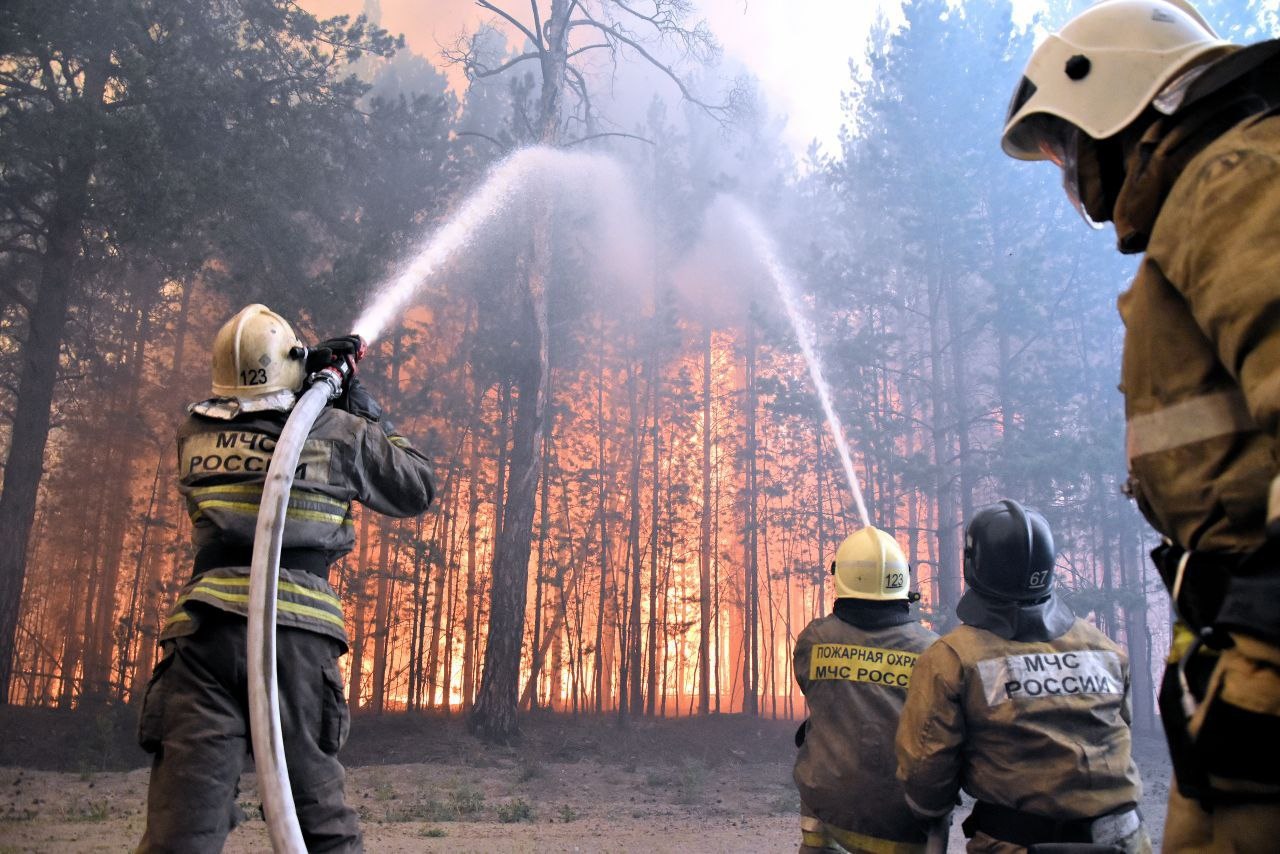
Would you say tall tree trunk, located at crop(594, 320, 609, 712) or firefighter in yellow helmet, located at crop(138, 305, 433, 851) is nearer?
firefighter in yellow helmet, located at crop(138, 305, 433, 851)

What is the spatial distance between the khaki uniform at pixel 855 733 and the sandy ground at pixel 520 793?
4332mm

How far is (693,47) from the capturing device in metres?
16.9

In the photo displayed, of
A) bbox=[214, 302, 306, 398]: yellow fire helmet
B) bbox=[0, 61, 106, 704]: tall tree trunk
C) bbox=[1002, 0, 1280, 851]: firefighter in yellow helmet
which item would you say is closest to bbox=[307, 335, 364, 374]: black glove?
bbox=[214, 302, 306, 398]: yellow fire helmet

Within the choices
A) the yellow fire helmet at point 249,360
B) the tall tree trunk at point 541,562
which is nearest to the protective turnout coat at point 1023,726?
the yellow fire helmet at point 249,360

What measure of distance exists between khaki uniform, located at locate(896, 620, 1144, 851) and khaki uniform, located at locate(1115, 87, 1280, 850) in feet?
6.23

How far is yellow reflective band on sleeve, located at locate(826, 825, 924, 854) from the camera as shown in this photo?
3.96 metres

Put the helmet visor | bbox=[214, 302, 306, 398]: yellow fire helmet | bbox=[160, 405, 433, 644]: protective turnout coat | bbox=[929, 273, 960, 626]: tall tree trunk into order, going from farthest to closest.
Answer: bbox=[929, 273, 960, 626]: tall tree trunk → bbox=[214, 302, 306, 398]: yellow fire helmet → bbox=[160, 405, 433, 644]: protective turnout coat → the helmet visor

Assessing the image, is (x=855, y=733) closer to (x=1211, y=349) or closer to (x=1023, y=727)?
(x=1023, y=727)

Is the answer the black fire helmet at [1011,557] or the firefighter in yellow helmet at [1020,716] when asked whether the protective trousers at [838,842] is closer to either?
the firefighter in yellow helmet at [1020,716]

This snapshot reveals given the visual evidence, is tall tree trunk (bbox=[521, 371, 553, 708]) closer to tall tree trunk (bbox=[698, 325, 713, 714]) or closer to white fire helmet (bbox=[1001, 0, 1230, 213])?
tall tree trunk (bbox=[698, 325, 713, 714])

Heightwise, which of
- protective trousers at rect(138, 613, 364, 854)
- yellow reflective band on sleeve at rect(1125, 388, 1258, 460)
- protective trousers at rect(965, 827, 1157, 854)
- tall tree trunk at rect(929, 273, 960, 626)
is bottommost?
protective trousers at rect(965, 827, 1157, 854)

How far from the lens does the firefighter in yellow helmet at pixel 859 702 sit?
13.2 ft

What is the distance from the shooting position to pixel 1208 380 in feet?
4.49

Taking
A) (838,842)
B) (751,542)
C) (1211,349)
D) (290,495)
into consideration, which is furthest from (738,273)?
(1211,349)
